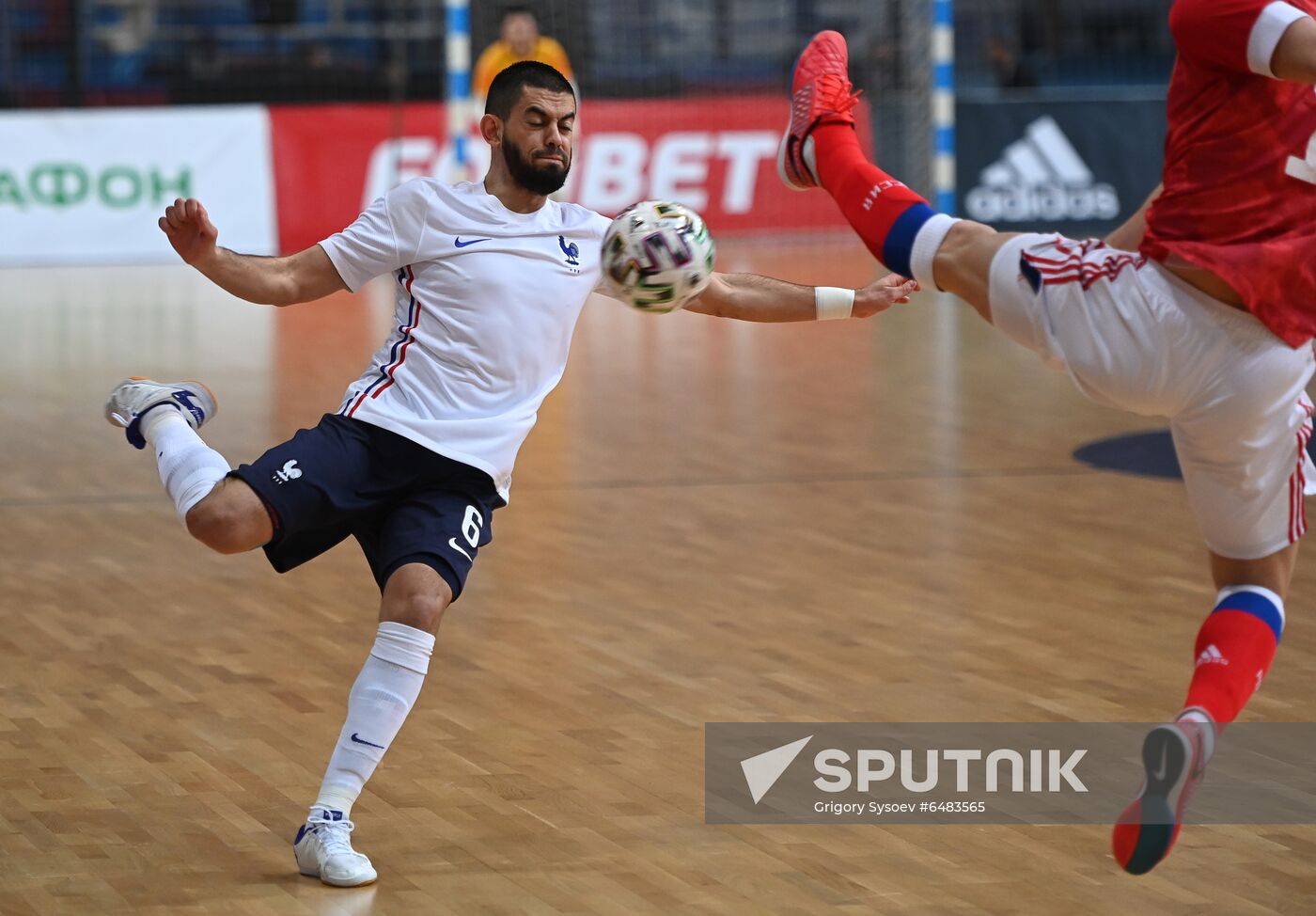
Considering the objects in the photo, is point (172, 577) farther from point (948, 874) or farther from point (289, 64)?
point (289, 64)

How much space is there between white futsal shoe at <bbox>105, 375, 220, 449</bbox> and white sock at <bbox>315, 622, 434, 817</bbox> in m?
0.85

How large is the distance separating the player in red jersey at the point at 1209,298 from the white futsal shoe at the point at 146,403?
1744 millimetres

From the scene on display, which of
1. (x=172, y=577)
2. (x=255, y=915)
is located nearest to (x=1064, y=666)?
(x=255, y=915)

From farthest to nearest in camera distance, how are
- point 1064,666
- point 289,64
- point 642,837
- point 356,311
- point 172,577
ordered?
1. point 289,64
2. point 356,311
3. point 172,577
4. point 1064,666
5. point 642,837

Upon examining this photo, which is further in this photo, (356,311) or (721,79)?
(721,79)

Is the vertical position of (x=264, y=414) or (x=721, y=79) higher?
(x=721, y=79)

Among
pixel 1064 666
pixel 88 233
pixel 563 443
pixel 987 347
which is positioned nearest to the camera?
pixel 1064 666

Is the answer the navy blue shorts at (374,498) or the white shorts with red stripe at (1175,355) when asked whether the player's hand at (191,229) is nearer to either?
the navy blue shorts at (374,498)

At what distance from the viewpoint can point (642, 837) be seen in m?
3.93

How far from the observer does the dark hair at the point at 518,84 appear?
3.97 metres

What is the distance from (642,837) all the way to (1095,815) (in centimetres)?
102

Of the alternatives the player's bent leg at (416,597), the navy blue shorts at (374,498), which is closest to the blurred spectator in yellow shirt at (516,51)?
the navy blue shorts at (374,498)

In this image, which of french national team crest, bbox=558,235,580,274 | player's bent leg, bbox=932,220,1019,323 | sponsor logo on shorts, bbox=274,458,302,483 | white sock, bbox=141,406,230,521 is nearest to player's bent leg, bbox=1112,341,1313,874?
player's bent leg, bbox=932,220,1019,323

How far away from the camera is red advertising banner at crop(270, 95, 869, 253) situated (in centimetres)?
1628
